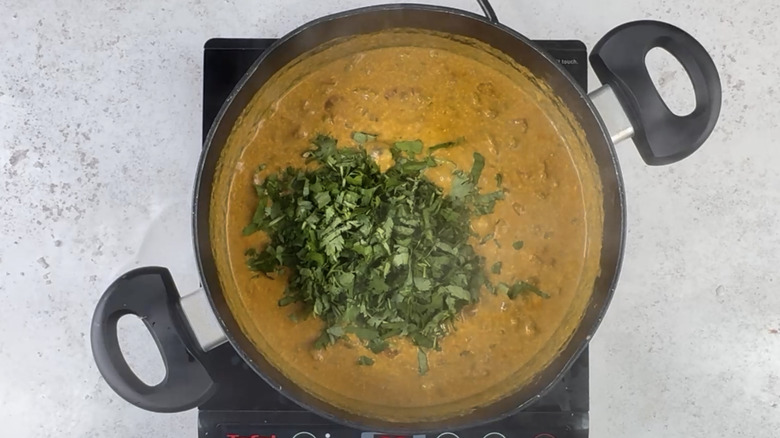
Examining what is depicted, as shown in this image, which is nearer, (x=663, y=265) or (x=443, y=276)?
(x=443, y=276)

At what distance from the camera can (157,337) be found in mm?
903

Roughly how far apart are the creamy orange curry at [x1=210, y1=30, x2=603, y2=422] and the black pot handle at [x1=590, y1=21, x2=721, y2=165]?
0.25 feet

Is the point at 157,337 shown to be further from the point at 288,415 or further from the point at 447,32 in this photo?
the point at 447,32

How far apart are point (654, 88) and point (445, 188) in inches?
11.7

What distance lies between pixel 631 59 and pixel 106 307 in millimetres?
736

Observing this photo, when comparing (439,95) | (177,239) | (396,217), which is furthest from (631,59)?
(177,239)

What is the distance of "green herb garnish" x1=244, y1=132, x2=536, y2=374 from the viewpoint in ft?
3.04

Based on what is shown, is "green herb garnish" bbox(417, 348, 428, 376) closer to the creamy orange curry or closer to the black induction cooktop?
the creamy orange curry

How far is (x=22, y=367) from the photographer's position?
3.53 feet

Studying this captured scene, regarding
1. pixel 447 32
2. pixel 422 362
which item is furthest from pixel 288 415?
pixel 447 32

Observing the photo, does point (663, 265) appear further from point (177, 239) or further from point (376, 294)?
point (177, 239)

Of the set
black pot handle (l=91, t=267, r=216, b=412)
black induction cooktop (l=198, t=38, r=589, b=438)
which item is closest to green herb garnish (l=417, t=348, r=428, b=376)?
black induction cooktop (l=198, t=38, r=589, b=438)

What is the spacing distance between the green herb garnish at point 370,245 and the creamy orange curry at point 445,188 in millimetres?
20

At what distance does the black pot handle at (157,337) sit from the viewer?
35.1 inches
